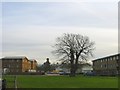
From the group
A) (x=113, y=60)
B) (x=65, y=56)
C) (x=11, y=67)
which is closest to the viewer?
(x=65, y=56)

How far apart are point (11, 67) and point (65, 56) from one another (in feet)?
227

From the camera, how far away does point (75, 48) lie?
3472 inches

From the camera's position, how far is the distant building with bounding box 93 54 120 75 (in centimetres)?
11388

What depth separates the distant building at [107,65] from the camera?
4483 inches

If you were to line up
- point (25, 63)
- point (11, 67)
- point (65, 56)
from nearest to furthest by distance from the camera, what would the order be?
point (65, 56)
point (11, 67)
point (25, 63)

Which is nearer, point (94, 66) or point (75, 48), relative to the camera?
point (75, 48)

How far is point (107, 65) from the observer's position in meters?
130

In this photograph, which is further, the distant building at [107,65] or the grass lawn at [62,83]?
the distant building at [107,65]

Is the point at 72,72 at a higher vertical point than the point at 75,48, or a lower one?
lower

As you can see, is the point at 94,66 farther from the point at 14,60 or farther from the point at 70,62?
the point at 70,62

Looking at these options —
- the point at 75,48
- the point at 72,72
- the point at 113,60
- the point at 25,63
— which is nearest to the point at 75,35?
the point at 75,48

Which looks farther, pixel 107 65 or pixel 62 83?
pixel 107 65

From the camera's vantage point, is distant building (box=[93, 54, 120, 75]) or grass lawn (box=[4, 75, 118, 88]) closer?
grass lawn (box=[4, 75, 118, 88])

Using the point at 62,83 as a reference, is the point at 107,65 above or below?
below
